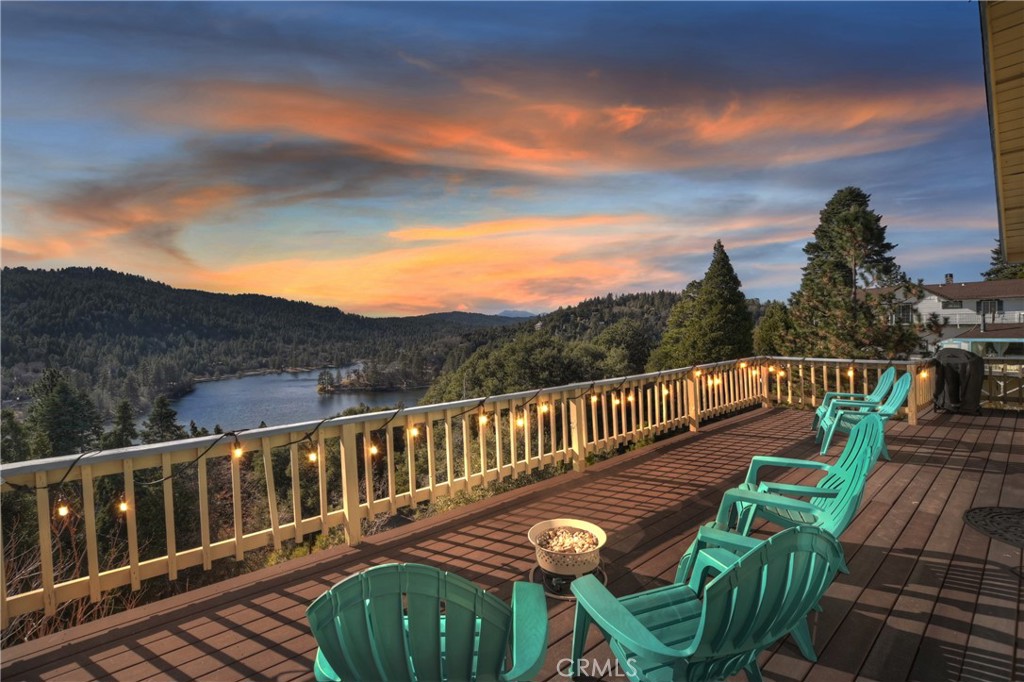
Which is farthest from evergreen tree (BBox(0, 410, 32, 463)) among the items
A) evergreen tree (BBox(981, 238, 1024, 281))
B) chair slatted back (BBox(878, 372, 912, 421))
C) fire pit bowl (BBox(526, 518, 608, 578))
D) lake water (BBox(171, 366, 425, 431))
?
evergreen tree (BBox(981, 238, 1024, 281))

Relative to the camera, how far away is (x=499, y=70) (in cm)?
822

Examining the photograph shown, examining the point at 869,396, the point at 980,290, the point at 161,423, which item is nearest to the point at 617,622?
the point at 869,396

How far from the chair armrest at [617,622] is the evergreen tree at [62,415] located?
17212mm

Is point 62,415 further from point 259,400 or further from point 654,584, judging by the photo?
point 654,584

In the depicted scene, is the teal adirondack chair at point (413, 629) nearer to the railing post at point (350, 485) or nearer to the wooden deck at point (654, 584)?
the wooden deck at point (654, 584)

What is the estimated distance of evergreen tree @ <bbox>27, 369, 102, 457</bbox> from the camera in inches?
548

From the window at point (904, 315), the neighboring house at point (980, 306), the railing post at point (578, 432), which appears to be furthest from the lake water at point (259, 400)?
the neighboring house at point (980, 306)

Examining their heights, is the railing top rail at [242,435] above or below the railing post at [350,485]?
above

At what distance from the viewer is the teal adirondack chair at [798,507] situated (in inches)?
81.2

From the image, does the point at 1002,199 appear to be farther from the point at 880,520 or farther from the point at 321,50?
the point at 321,50

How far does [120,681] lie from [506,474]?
2.66m

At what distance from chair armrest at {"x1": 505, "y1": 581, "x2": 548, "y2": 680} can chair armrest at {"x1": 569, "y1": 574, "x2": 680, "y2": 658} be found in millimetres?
152

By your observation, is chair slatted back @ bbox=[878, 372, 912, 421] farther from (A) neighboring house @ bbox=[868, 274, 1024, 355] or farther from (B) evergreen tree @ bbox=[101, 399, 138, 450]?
(A) neighboring house @ bbox=[868, 274, 1024, 355]

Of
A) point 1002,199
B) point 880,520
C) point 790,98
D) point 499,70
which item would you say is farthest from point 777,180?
point 880,520
